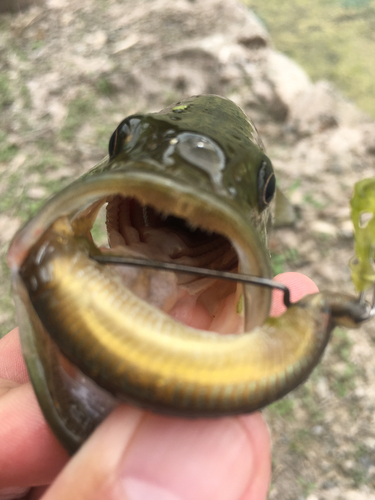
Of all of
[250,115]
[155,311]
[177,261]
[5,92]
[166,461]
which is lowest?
[250,115]

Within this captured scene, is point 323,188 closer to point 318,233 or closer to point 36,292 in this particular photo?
point 318,233

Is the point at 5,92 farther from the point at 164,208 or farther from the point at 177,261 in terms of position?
the point at 164,208

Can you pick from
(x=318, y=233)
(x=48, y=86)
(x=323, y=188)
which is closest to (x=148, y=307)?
(x=318, y=233)

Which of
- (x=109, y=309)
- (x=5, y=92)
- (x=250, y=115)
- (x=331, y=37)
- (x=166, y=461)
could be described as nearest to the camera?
(x=109, y=309)

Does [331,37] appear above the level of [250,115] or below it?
below

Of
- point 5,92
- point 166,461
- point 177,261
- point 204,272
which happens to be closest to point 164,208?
point 204,272

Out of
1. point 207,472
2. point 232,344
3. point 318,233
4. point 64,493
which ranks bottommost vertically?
point 318,233

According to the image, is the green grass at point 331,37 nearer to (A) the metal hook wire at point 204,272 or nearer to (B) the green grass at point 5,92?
(B) the green grass at point 5,92
